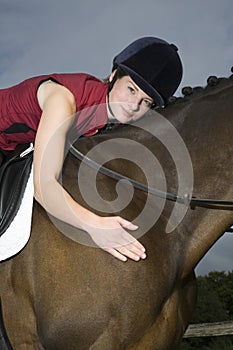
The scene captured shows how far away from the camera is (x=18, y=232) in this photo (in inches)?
111

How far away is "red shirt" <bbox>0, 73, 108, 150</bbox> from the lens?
296 cm

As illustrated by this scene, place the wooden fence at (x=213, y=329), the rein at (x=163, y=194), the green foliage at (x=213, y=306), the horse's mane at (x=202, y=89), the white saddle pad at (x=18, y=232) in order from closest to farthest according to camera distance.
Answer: the white saddle pad at (x=18, y=232), the rein at (x=163, y=194), the horse's mane at (x=202, y=89), the wooden fence at (x=213, y=329), the green foliage at (x=213, y=306)

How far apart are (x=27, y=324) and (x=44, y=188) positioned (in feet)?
2.34

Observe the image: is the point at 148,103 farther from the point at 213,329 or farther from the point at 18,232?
the point at 213,329

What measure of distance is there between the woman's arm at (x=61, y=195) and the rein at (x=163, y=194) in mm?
282

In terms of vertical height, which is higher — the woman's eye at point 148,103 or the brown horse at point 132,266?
the woman's eye at point 148,103

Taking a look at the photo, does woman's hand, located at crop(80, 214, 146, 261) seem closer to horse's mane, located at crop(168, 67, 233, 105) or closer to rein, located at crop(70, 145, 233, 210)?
rein, located at crop(70, 145, 233, 210)

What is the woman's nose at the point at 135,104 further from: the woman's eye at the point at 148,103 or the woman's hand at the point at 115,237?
the woman's hand at the point at 115,237

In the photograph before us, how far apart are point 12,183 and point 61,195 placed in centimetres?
46

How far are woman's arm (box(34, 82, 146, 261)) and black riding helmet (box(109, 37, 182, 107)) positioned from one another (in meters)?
0.46

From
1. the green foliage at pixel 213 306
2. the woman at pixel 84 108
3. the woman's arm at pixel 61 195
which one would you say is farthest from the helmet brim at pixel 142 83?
the green foliage at pixel 213 306

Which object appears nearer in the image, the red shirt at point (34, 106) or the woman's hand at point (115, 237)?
the woman's hand at point (115, 237)

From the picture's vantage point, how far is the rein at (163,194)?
9.63 feet

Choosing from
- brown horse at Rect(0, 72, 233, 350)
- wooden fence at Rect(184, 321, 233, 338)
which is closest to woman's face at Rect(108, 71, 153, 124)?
brown horse at Rect(0, 72, 233, 350)
